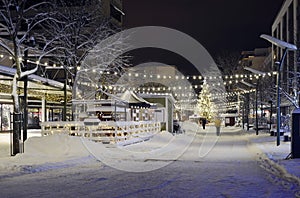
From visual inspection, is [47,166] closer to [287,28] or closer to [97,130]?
[97,130]

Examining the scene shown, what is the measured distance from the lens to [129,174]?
12.0 metres

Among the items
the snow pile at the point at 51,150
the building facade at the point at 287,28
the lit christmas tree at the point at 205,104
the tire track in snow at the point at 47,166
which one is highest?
the building facade at the point at 287,28

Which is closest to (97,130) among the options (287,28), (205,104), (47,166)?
(47,166)

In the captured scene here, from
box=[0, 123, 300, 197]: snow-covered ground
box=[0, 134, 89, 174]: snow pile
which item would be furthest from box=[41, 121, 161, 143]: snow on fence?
box=[0, 134, 89, 174]: snow pile

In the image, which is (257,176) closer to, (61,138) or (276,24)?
(61,138)

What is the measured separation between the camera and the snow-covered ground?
9062mm

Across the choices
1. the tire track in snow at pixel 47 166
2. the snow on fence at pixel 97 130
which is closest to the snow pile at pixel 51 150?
the tire track in snow at pixel 47 166

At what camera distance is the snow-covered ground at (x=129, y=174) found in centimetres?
906

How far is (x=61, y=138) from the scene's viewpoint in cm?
1739

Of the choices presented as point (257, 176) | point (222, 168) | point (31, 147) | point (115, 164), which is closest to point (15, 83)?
point (31, 147)

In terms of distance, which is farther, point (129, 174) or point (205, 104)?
point (205, 104)

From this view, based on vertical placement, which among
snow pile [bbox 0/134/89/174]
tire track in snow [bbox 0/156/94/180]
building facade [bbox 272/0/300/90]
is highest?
building facade [bbox 272/0/300/90]

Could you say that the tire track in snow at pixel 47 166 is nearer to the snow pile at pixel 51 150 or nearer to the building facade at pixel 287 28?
the snow pile at pixel 51 150

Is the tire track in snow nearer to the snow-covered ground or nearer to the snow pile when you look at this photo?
the snow-covered ground
